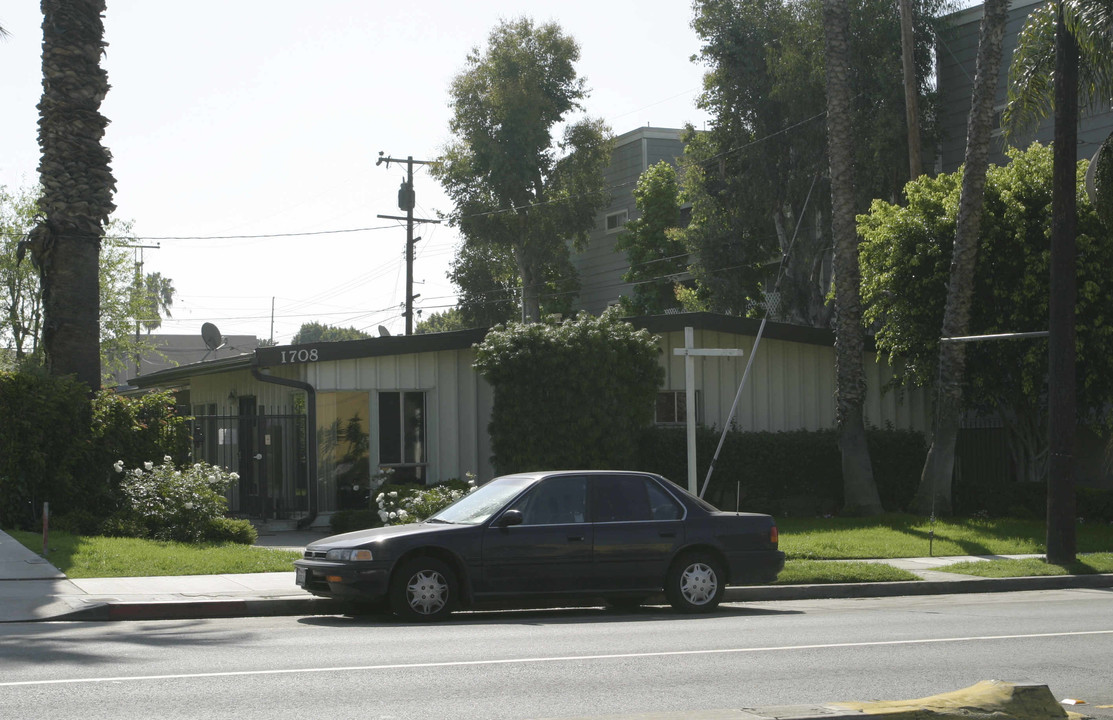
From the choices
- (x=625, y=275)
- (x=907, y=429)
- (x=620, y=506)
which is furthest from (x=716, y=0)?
(x=620, y=506)

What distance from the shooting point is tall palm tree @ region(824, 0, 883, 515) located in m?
22.8

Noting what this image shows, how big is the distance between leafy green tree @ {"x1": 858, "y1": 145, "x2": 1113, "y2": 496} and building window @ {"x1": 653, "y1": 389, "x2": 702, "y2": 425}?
4103 millimetres

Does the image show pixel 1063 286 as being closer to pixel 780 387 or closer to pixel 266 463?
pixel 780 387

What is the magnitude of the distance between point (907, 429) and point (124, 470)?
1616cm

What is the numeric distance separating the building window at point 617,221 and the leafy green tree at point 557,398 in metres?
22.7

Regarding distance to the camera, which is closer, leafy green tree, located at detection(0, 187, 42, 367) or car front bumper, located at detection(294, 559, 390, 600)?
car front bumper, located at detection(294, 559, 390, 600)

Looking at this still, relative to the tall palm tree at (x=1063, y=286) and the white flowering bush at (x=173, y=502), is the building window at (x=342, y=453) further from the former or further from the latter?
the tall palm tree at (x=1063, y=286)

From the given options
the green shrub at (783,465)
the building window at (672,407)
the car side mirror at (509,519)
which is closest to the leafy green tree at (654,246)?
the building window at (672,407)

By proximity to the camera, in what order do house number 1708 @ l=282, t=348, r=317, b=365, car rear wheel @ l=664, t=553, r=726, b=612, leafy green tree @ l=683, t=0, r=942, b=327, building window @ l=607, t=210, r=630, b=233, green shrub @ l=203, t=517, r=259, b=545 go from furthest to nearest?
1. building window @ l=607, t=210, r=630, b=233
2. leafy green tree @ l=683, t=0, r=942, b=327
3. house number 1708 @ l=282, t=348, r=317, b=365
4. green shrub @ l=203, t=517, r=259, b=545
5. car rear wheel @ l=664, t=553, r=726, b=612

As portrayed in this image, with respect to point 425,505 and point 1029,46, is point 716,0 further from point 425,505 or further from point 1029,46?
point 425,505

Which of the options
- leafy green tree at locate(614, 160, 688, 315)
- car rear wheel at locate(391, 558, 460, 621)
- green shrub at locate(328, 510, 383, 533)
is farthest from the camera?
leafy green tree at locate(614, 160, 688, 315)

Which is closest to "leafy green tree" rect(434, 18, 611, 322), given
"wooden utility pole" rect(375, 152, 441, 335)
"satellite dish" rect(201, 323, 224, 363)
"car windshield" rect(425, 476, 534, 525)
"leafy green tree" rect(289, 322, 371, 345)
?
"wooden utility pole" rect(375, 152, 441, 335)

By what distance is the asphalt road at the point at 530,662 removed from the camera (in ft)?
25.2

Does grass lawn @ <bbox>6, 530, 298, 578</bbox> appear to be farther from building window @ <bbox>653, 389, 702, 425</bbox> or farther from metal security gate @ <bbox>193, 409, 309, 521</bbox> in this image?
building window @ <bbox>653, 389, 702, 425</bbox>
